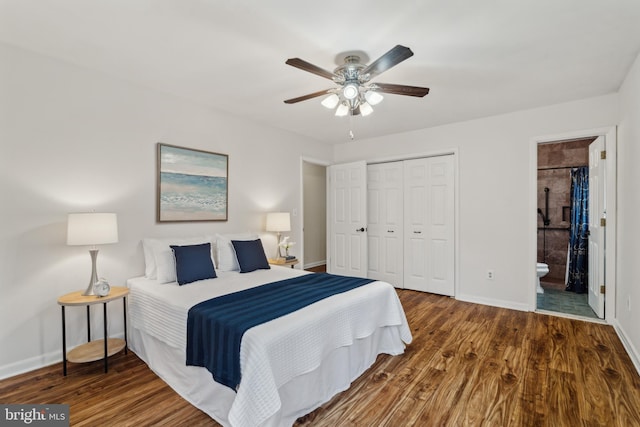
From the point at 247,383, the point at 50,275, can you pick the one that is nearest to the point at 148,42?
the point at 50,275

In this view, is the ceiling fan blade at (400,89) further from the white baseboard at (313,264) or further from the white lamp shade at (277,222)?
the white baseboard at (313,264)

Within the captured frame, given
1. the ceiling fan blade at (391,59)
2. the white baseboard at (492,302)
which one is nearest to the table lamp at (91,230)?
the ceiling fan blade at (391,59)

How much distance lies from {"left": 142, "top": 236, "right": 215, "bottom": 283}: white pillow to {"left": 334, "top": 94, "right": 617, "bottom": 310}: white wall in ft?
9.51

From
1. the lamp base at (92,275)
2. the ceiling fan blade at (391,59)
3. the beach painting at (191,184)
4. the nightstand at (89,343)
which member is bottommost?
the nightstand at (89,343)

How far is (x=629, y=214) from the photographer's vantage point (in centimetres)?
279

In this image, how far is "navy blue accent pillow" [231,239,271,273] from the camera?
3.24 metres

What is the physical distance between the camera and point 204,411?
190 centimetres

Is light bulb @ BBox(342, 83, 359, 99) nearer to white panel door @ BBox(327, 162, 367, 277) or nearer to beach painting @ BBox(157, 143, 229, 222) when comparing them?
beach painting @ BBox(157, 143, 229, 222)

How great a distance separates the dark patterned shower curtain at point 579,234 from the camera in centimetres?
448

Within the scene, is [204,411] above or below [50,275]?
below

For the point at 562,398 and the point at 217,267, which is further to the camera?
the point at 217,267

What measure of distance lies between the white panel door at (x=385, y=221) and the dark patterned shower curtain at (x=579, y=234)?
2.57 meters

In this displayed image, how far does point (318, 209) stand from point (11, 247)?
5145mm

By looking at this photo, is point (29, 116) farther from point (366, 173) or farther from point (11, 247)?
point (366, 173)
